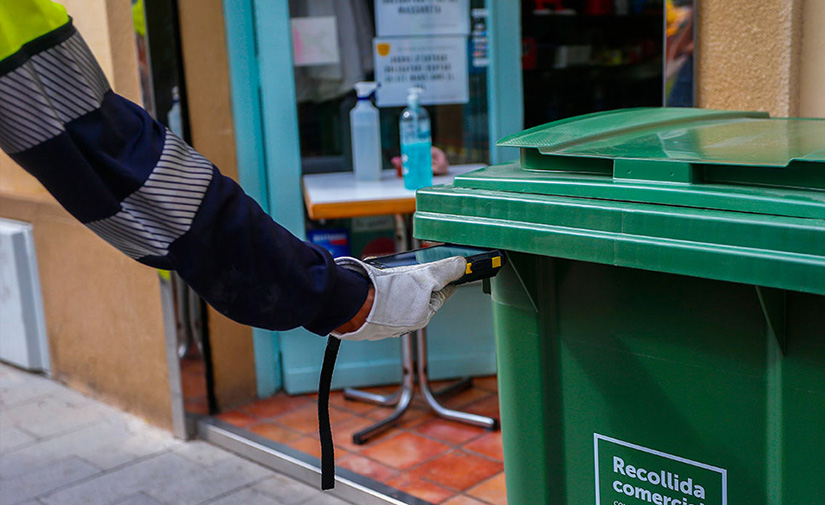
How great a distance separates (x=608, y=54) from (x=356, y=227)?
2.85 m

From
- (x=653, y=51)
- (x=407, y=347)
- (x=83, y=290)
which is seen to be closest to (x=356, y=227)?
(x=407, y=347)

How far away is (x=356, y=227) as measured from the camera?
4027mm

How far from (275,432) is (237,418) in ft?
0.85

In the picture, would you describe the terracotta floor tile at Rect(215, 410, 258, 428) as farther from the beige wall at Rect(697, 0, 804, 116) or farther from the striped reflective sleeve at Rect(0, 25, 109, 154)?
the striped reflective sleeve at Rect(0, 25, 109, 154)

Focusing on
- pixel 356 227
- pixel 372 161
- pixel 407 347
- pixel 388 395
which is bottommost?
pixel 388 395

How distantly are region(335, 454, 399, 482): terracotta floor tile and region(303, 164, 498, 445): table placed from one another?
13 centimetres

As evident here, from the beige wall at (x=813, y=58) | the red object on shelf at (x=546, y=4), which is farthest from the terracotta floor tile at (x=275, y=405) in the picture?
the red object on shelf at (x=546, y=4)

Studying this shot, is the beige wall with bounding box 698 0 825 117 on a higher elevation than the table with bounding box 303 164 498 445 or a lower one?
higher

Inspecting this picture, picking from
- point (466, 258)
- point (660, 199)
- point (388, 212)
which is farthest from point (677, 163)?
point (388, 212)

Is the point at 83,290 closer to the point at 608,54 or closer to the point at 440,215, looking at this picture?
the point at 440,215

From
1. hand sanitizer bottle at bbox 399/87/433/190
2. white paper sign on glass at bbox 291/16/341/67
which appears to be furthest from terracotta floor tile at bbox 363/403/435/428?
white paper sign on glass at bbox 291/16/341/67

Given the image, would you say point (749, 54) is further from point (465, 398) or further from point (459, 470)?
point (465, 398)

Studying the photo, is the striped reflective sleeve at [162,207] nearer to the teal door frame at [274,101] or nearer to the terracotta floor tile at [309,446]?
the terracotta floor tile at [309,446]

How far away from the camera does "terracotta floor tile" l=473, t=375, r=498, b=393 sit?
3.94 meters
